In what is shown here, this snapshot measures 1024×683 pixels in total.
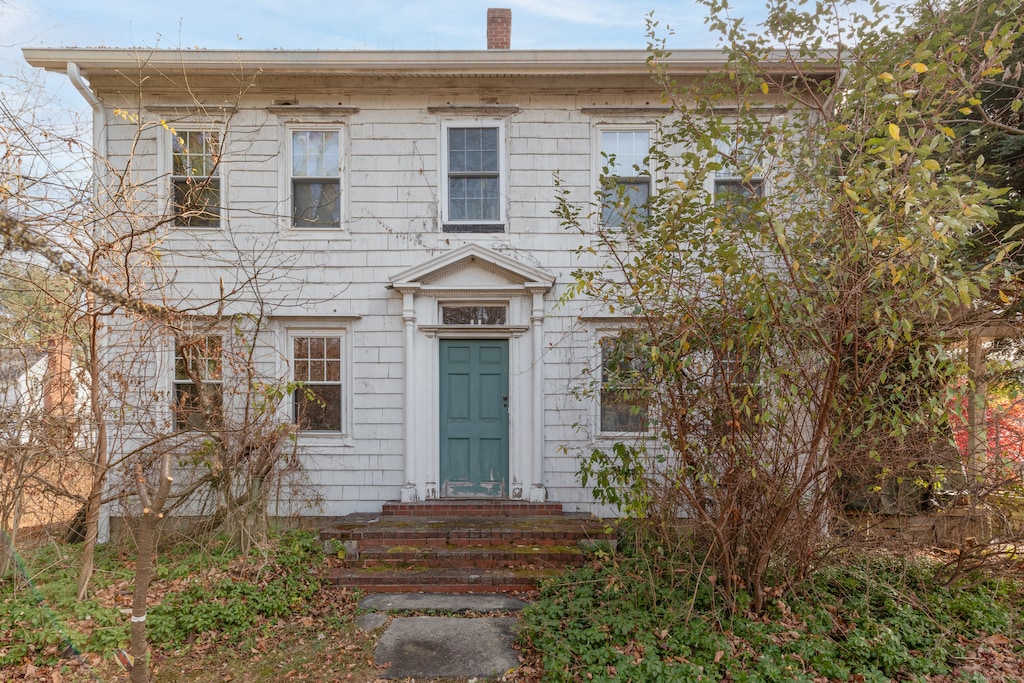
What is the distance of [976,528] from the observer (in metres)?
5.13

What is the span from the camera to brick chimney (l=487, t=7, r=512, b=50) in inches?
314

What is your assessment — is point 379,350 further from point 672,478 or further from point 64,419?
point 672,478

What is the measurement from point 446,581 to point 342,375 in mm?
3223

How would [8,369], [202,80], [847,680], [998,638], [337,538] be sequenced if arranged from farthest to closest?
1. [202,80]
2. [337,538]
3. [8,369]
4. [998,638]
5. [847,680]

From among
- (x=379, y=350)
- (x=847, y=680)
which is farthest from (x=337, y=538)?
(x=847, y=680)

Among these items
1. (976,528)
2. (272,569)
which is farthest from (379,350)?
(976,528)

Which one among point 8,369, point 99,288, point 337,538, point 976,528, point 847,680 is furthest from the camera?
point 337,538

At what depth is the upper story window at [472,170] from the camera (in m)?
7.66

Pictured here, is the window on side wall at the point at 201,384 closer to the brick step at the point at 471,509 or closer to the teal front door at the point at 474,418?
the brick step at the point at 471,509

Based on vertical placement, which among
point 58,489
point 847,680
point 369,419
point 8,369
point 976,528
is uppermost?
point 8,369

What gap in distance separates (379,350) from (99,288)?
4.23 meters

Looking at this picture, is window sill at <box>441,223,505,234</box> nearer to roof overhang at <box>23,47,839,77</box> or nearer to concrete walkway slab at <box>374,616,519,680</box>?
roof overhang at <box>23,47,839,77</box>

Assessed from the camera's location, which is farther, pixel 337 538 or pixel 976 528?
pixel 337 538

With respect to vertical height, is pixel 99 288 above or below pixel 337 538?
above
